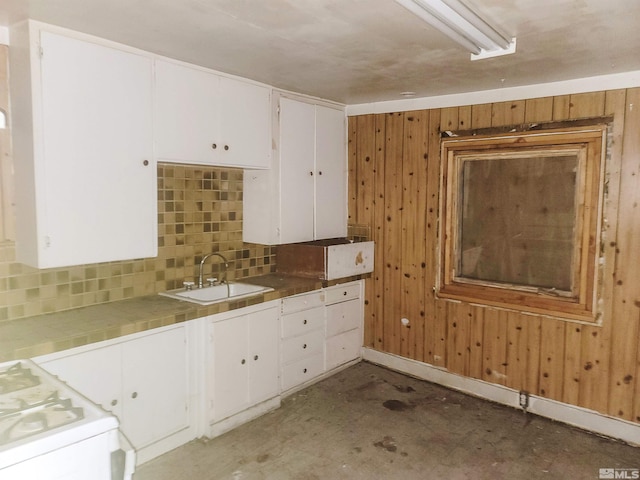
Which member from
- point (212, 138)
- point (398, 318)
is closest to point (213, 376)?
point (212, 138)

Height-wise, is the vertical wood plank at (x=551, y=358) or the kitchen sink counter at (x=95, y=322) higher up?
the kitchen sink counter at (x=95, y=322)

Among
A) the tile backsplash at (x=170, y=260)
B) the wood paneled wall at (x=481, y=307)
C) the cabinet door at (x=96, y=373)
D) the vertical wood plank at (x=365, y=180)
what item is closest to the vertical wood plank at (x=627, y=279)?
the wood paneled wall at (x=481, y=307)

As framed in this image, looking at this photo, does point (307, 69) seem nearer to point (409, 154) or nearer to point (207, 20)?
point (207, 20)

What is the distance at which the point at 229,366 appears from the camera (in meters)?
2.99

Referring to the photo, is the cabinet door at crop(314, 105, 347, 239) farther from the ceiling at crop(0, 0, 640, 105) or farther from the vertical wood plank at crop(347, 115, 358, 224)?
the ceiling at crop(0, 0, 640, 105)

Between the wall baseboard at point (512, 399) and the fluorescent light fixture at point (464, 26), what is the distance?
93.8 inches

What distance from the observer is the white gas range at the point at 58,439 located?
1.34 metres

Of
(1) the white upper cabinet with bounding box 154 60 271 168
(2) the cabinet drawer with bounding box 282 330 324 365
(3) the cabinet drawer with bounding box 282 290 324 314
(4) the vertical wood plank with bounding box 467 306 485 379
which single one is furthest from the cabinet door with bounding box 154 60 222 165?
(4) the vertical wood plank with bounding box 467 306 485 379

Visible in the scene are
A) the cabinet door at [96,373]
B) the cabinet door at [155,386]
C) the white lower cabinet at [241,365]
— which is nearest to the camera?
the cabinet door at [96,373]

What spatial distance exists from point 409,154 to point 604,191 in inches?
57.8

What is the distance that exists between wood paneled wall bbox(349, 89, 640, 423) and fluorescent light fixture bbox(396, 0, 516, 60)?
1.02 meters

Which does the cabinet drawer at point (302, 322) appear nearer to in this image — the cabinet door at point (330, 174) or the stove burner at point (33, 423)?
the cabinet door at point (330, 174)

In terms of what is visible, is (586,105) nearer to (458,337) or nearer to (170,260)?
(458,337)

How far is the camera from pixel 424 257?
12.7ft
